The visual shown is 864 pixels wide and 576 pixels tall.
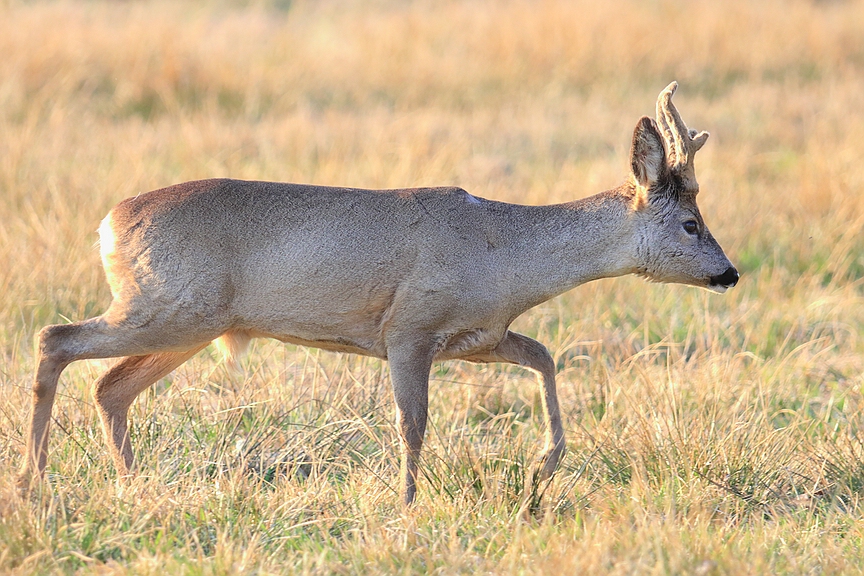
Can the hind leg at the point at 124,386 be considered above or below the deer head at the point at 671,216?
below

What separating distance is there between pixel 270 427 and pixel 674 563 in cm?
197

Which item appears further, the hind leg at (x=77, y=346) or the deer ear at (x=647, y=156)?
the deer ear at (x=647, y=156)

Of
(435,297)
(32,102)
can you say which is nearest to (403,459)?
(435,297)

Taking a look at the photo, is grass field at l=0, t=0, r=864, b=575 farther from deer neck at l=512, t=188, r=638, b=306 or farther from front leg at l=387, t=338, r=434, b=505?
deer neck at l=512, t=188, r=638, b=306

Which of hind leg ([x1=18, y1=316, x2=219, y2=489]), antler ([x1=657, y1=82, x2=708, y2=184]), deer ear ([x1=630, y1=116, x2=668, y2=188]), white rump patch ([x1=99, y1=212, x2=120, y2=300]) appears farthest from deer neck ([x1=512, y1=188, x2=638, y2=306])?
white rump patch ([x1=99, y1=212, x2=120, y2=300])

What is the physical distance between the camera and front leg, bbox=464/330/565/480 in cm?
475

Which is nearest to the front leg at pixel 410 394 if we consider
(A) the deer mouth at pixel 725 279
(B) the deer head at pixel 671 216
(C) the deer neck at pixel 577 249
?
(C) the deer neck at pixel 577 249

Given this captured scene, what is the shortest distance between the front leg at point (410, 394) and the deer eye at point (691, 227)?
3.68 feet

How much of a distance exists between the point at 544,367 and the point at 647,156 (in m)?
1.02

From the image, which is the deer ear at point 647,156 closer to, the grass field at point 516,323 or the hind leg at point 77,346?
the grass field at point 516,323

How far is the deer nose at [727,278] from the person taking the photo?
466cm

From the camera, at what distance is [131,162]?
9.38m

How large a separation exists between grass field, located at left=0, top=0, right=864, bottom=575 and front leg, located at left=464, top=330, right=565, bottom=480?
0.38ft

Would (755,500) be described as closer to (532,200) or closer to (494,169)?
(532,200)
